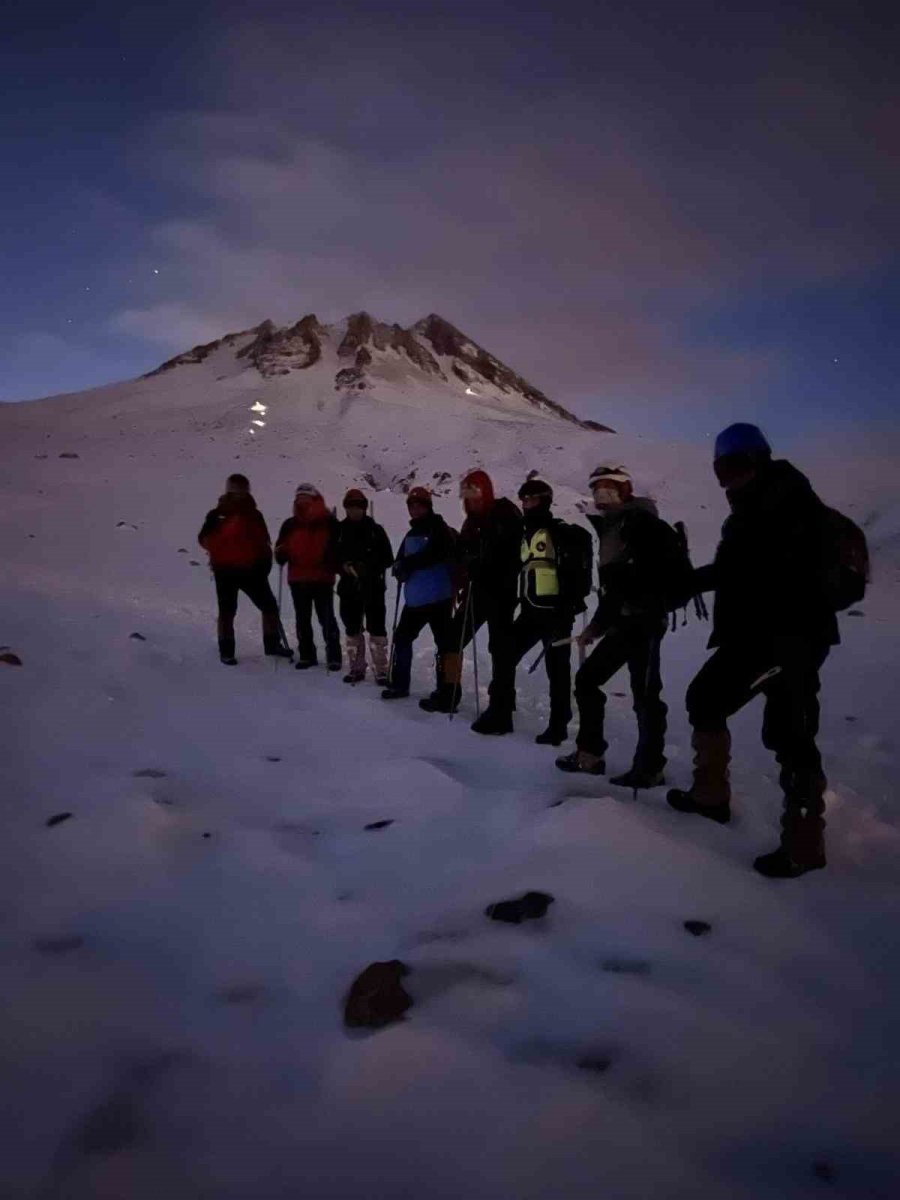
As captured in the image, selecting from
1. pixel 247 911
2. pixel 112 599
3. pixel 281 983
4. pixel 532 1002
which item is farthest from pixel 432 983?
pixel 112 599

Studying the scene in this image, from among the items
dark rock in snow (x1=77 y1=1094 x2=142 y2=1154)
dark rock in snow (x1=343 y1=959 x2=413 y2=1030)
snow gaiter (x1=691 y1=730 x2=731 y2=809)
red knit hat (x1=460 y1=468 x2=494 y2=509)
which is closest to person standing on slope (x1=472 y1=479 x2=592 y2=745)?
red knit hat (x1=460 y1=468 x2=494 y2=509)

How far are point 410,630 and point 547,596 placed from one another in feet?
6.42

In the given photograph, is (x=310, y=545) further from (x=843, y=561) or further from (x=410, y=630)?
(x=843, y=561)

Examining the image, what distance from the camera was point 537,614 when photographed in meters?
5.93

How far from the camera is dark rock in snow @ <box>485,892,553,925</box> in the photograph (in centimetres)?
280

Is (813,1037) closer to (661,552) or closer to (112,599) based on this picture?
(661,552)

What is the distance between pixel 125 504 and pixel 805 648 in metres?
20.4

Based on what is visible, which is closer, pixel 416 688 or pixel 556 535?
pixel 556 535

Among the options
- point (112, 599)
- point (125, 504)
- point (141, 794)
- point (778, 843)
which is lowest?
point (778, 843)

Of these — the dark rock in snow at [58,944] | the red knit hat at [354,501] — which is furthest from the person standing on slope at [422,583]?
the dark rock in snow at [58,944]

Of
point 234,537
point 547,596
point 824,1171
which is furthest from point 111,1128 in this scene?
point 234,537

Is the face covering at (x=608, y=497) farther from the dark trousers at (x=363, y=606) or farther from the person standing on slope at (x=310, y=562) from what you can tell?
the person standing on slope at (x=310, y=562)

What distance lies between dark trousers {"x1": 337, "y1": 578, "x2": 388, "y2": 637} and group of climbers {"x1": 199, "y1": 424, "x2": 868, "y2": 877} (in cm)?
2

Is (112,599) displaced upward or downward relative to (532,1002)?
upward
